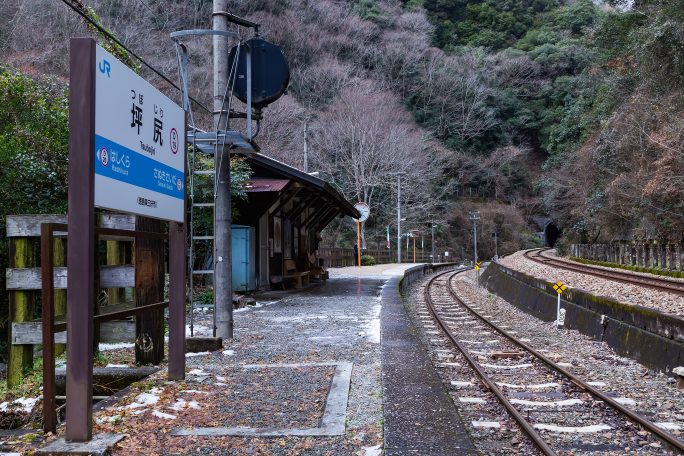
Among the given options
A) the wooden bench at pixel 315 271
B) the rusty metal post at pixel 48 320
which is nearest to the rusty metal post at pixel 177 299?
the rusty metal post at pixel 48 320

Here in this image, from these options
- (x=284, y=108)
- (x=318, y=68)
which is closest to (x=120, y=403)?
(x=284, y=108)

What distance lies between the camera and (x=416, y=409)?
536cm

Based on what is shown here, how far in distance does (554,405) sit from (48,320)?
478cm

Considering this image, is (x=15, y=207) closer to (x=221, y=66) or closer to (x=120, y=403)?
(x=221, y=66)

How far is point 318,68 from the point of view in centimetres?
4119

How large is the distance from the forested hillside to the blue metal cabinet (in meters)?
5.53

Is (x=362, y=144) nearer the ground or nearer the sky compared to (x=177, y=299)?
nearer the sky

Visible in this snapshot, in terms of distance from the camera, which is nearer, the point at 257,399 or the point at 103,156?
the point at 103,156

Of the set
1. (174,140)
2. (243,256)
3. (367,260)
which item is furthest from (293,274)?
(367,260)

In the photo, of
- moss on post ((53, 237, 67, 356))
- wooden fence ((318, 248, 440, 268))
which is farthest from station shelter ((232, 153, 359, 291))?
moss on post ((53, 237, 67, 356))

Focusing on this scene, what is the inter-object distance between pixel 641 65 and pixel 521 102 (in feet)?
121

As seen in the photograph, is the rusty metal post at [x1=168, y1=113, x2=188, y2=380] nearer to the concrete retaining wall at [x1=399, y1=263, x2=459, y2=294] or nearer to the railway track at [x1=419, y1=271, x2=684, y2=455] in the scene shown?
the railway track at [x1=419, y1=271, x2=684, y2=455]

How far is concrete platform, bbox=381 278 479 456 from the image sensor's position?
4.43 meters

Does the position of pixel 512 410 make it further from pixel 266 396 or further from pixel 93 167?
pixel 93 167
